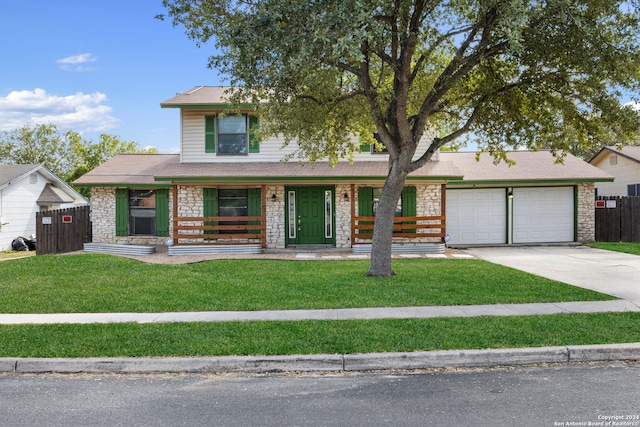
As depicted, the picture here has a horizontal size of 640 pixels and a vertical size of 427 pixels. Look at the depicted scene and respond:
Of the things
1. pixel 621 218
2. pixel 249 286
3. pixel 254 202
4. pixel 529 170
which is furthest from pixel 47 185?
pixel 621 218

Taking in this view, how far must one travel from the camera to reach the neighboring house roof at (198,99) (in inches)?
709

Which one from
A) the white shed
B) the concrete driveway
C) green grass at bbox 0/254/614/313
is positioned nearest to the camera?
green grass at bbox 0/254/614/313

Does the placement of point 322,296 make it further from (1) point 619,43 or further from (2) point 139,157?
(2) point 139,157

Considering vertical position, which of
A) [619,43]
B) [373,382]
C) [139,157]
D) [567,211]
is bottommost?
[373,382]

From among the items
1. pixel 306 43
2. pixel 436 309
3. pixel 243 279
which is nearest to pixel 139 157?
pixel 243 279

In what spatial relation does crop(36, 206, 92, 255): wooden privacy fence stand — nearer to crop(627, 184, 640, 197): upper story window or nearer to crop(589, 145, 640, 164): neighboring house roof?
crop(589, 145, 640, 164): neighboring house roof

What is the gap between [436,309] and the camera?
27.8 feet

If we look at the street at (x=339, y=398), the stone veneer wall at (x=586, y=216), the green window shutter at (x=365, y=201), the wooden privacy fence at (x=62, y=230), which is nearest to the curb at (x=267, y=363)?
the street at (x=339, y=398)

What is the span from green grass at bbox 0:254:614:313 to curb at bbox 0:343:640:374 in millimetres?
2644

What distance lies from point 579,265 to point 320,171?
862 centimetres

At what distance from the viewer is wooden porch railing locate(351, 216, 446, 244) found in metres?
17.7

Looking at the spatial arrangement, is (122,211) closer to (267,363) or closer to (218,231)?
(218,231)

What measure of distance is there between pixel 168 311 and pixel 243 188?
10.4 m

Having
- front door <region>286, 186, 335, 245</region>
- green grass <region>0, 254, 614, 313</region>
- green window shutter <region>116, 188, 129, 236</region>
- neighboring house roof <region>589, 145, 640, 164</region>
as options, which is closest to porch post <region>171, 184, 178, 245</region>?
green window shutter <region>116, 188, 129, 236</region>
